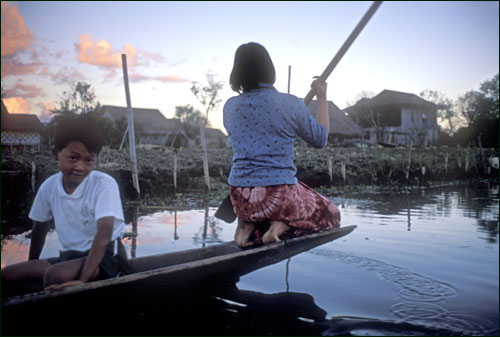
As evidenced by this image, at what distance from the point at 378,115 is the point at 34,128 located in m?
23.6

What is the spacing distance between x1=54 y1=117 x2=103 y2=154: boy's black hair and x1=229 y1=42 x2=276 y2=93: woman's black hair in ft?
3.35

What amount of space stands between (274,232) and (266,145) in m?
0.58

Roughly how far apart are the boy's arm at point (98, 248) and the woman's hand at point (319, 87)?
1.60 metres

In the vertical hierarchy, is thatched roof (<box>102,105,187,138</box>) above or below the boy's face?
above

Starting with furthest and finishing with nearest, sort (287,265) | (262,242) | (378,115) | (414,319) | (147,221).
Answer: (378,115), (147,221), (287,265), (262,242), (414,319)

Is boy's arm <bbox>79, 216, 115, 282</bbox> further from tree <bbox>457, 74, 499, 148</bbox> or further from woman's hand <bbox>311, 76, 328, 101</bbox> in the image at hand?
tree <bbox>457, 74, 499, 148</bbox>

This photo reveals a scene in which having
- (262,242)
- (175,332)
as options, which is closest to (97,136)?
(175,332)

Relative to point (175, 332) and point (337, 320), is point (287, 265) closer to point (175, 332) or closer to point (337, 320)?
point (337, 320)

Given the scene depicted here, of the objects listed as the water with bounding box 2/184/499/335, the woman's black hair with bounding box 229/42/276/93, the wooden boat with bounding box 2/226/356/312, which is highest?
the woman's black hair with bounding box 229/42/276/93

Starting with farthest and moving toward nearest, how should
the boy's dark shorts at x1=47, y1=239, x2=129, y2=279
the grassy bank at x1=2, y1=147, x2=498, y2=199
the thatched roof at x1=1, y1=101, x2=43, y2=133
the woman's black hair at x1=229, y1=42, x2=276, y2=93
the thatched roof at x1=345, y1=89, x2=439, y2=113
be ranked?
the thatched roof at x1=345, y1=89, x2=439, y2=113, the thatched roof at x1=1, y1=101, x2=43, y2=133, the grassy bank at x1=2, y1=147, x2=498, y2=199, the woman's black hair at x1=229, y1=42, x2=276, y2=93, the boy's dark shorts at x1=47, y1=239, x2=129, y2=279

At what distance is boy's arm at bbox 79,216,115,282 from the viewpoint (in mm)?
1991

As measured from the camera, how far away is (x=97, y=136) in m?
2.08

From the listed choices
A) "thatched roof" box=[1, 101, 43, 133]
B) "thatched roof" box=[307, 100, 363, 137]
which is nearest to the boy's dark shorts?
"thatched roof" box=[1, 101, 43, 133]

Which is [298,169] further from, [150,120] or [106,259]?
[150,120]
